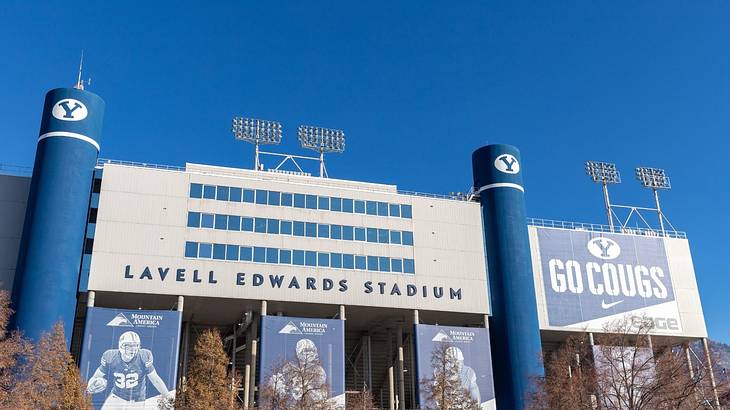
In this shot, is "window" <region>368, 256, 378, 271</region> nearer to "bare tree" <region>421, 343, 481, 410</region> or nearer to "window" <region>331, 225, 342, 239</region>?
"window" <region>331, 225, 342, 239</region>

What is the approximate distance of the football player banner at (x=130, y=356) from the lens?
191 ft

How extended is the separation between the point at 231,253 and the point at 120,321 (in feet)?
35.5

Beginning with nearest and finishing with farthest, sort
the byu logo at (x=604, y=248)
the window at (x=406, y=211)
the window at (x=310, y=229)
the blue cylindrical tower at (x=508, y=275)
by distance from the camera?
the window at (x=310, y=229), the blue cylindrical tower at (x=508, y=275), the window at (x=406, y=211), the byu logo at (x=604, y=248)

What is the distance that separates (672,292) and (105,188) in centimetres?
5956

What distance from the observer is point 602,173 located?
94.2m

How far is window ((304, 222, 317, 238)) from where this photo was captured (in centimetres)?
6862

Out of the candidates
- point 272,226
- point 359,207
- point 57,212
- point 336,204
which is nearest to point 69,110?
point 57,212

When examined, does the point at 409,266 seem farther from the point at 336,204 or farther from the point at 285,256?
the point at 285,256

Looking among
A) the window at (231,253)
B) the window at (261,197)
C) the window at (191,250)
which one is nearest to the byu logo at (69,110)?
the window at (191,250)

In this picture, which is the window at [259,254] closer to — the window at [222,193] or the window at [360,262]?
the window at [222,193]

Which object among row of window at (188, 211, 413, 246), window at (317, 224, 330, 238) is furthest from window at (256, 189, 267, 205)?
window at (317, 224, 330, 238)

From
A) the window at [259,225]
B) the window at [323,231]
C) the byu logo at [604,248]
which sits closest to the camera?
the window at [259,225]

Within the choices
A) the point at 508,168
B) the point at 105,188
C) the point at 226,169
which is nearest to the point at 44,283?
the point at 105,188

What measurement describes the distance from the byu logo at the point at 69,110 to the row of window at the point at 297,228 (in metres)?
12.6
